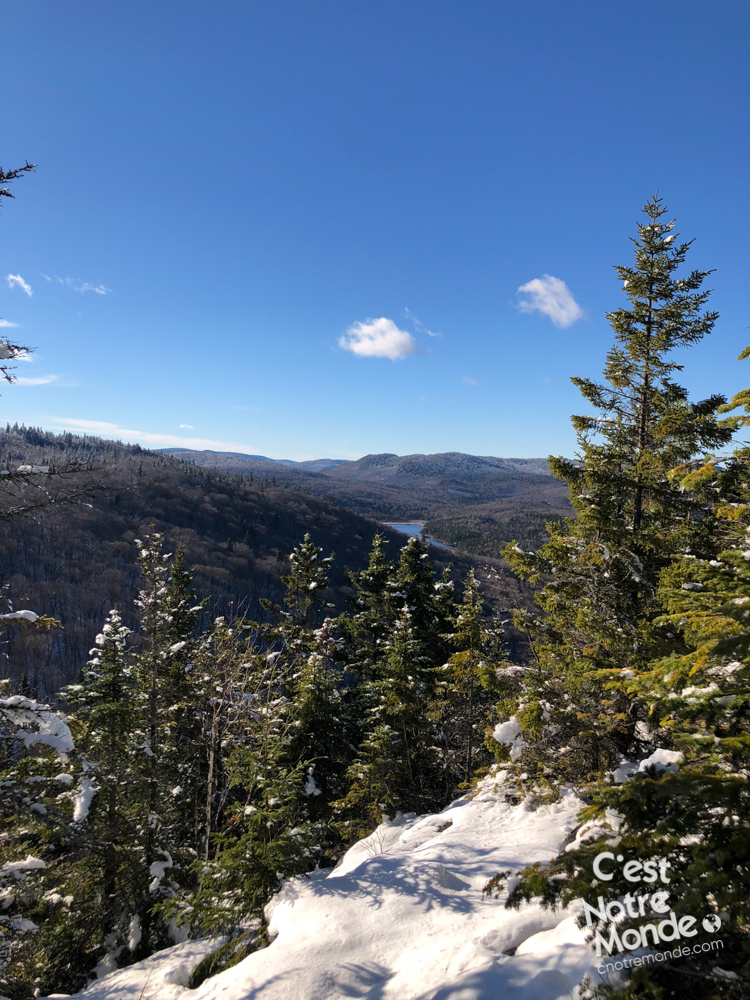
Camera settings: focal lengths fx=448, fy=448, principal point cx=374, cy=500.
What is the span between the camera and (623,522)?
29.9 feet

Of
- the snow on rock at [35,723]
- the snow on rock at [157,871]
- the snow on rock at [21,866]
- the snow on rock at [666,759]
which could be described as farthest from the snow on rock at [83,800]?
the snow on rock at [666,759]

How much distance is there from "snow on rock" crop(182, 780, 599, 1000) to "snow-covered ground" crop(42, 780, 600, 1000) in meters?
0.02

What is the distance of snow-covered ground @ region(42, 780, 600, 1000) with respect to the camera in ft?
15.5

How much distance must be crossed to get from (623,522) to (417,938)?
786cm

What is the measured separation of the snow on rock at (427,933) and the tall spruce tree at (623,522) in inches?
87.7

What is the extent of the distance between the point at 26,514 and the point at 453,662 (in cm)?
1330

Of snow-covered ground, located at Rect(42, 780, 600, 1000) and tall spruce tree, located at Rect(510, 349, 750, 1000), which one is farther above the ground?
tall spruce tree, located at Rect(510, 349, 750, 1000)

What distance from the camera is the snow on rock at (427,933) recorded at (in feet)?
15.4

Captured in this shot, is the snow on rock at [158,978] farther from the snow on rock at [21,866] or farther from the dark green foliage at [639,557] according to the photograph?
the dark green foliage at [639,557]

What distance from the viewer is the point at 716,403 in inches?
338

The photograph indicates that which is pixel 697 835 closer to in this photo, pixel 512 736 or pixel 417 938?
pixel 417 938

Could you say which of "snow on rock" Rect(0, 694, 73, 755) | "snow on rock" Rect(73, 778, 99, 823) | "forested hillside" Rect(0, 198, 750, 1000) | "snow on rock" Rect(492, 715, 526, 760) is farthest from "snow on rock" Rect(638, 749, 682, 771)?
"snow on rock" Rect(73, 778, 99, 823)

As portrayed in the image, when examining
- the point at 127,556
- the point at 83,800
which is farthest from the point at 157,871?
the point at 127,556

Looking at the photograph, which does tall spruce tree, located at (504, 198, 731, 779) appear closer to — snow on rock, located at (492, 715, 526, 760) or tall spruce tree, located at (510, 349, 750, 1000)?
snow on rock, located at (492, 715, 526, 760)
